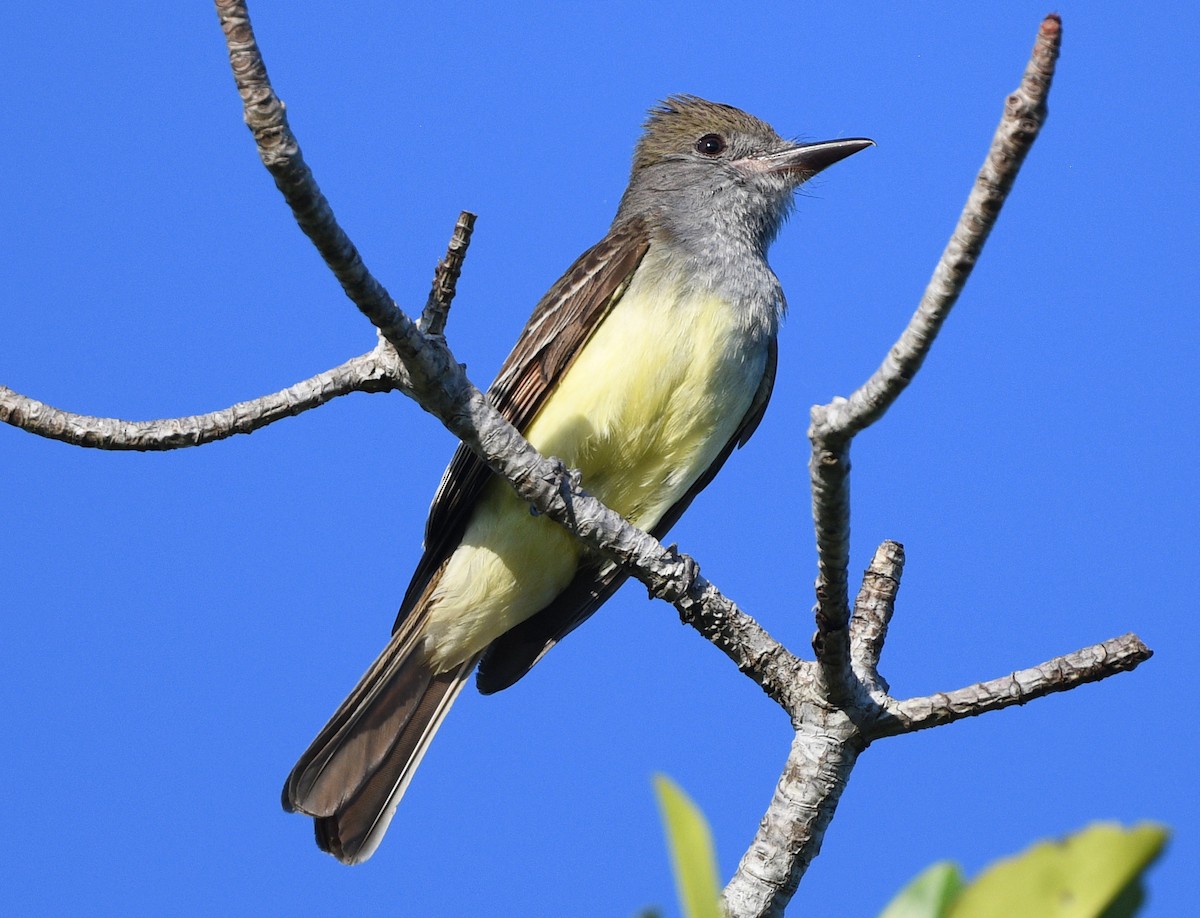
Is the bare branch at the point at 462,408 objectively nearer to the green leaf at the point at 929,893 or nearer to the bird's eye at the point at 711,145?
the green leaf at the point at 929,893

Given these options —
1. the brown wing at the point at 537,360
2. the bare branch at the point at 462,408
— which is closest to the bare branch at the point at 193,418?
the bare branch at the point at 462,408

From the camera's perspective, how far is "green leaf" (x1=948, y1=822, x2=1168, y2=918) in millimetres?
1799

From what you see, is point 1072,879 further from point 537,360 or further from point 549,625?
point 549,625

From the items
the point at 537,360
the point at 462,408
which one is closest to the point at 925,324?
the point at 462,408

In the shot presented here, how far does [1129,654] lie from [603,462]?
2.64 m

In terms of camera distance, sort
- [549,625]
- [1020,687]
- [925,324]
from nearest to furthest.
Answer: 1. [925,324]
2. [1020,687]
3. [549,625]

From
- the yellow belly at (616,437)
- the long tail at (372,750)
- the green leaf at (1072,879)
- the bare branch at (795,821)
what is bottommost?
the green leaf at (1072,879)

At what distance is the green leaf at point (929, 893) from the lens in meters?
1.97

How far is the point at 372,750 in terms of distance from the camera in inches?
240

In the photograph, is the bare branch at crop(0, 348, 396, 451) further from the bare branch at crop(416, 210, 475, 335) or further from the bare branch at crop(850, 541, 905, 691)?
the bare branch at crop(850, 541, 905, 691)

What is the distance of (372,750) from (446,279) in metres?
2.58

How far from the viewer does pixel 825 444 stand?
139 inches

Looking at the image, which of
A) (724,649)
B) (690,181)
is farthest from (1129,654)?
(690,181)

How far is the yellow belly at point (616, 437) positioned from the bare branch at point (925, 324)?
6.93 ft
